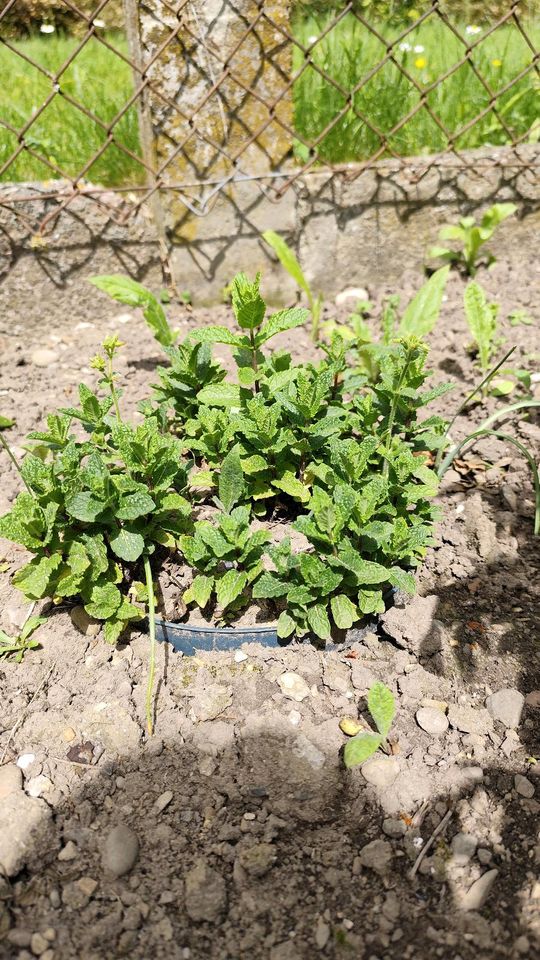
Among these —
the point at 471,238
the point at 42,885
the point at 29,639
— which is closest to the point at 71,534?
the point at 29,639

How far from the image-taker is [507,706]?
1688 mm

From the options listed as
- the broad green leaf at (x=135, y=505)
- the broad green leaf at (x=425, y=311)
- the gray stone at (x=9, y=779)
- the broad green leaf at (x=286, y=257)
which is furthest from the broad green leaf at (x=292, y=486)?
the broad green leaf at (x=286, y=257)

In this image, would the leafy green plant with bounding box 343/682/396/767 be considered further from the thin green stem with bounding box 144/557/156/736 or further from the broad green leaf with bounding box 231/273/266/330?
the broad green leaf with bounding box 231/273/266/330

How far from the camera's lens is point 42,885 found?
1408 mm

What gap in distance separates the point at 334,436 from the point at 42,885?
121 cm

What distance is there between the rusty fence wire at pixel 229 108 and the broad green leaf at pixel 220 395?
1258 millimetres

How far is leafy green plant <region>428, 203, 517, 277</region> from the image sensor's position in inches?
125

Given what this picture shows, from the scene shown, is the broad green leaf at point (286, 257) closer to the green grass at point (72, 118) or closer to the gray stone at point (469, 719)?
the green grass at point (72, 118)

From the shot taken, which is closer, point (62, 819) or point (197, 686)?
point (62, 819)

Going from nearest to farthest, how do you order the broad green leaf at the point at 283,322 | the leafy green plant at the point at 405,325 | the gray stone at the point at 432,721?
1. the gray stone at the point at 432,721
2. the broad green leaf at the point at 283,322
3. the leafy green plant at the point at 405,325

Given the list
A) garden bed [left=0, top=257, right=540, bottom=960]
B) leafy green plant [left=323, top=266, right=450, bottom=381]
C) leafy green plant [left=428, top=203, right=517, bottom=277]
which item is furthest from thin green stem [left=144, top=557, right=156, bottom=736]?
leafy green plant [left=428, top=203, right=517, bottom=277]

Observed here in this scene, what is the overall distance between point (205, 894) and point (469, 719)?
2.26 ft

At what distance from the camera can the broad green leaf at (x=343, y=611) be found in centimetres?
171

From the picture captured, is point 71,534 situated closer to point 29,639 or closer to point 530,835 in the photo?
point 29,639
